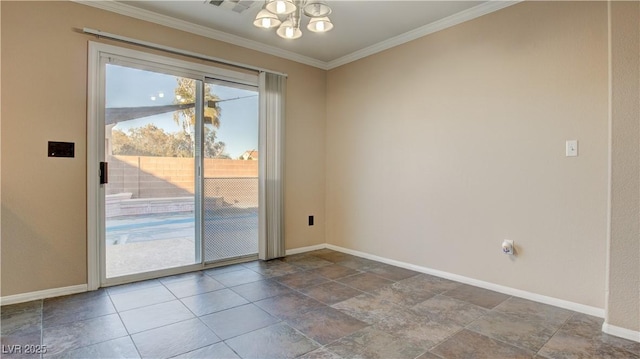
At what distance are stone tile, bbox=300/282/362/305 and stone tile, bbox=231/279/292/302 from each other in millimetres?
216

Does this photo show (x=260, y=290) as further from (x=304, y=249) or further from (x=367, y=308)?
(x=304, y=249)

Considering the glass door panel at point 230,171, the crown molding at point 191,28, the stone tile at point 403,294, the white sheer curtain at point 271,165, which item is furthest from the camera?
the white sheer curtain at point 271,165

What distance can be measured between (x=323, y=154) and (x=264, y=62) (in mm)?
1446

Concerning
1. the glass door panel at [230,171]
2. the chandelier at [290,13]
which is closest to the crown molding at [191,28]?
the glass door panel at [230,171]

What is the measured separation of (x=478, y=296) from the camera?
2789 mm

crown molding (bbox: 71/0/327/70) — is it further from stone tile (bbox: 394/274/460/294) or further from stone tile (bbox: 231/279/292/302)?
stone tile (bbox: 394/274/460/294)

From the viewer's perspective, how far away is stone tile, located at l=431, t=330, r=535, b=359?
6.16 ft

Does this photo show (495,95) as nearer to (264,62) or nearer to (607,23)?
(607,23)

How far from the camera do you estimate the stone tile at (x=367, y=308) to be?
2393 millimetres

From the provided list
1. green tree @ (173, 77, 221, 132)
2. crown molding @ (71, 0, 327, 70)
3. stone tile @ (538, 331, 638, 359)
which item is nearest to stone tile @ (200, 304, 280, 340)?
stone tile @ (538, 331, 638, 359)

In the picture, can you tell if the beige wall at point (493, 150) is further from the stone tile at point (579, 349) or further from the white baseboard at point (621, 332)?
the stone tile at point (579, 349)

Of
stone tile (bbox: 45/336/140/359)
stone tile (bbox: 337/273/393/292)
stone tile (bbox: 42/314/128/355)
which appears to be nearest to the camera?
stone tile (bbox: 45/336/140/359)

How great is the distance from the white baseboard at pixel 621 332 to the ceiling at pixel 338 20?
2.59m

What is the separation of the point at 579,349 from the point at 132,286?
3.46m
